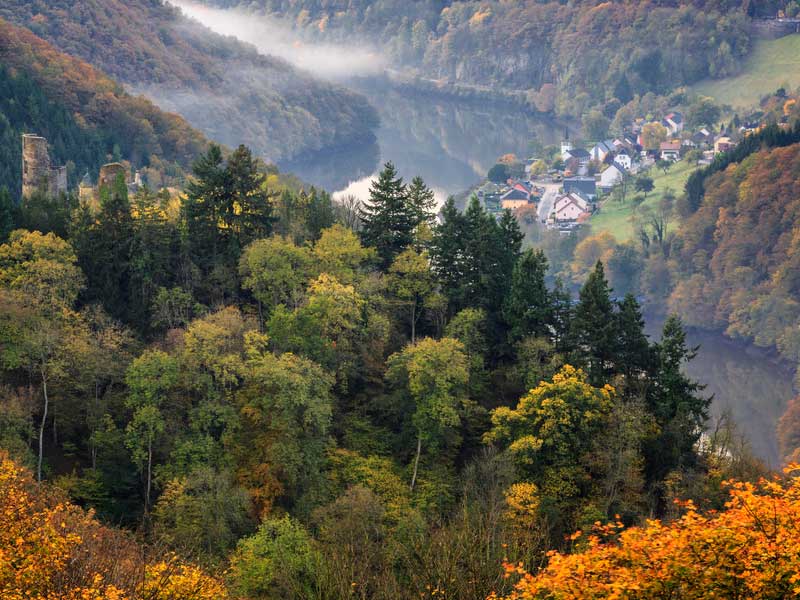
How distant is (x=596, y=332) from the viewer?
43.0 m

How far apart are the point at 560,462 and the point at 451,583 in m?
14.6

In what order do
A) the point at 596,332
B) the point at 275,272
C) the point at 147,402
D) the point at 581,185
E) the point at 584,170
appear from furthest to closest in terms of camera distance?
the point at 584,170 < the point at 581,185 < the point at 275,272 < the point at 596,332 < the point at 147,402

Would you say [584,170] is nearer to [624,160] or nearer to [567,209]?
[624,160]

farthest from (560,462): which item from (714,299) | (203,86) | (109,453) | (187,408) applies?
(203,86)

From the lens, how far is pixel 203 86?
160m

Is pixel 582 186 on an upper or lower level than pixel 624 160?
lower

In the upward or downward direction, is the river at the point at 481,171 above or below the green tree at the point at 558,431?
below

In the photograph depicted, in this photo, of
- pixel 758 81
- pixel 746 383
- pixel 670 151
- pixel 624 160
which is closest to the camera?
pixel 746 383

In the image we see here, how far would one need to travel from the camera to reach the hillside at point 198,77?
146m

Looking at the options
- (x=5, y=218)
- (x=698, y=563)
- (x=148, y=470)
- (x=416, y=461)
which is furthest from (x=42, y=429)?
(x=698, y=563)

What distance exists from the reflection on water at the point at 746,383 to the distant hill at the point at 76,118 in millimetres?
50183

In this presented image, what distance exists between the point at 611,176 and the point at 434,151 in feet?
103

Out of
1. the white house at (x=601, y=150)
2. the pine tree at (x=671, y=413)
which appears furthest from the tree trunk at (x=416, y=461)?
the white house at (x=601, y=150)

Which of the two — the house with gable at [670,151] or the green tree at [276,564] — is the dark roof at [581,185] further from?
the green tree at [276,564]
